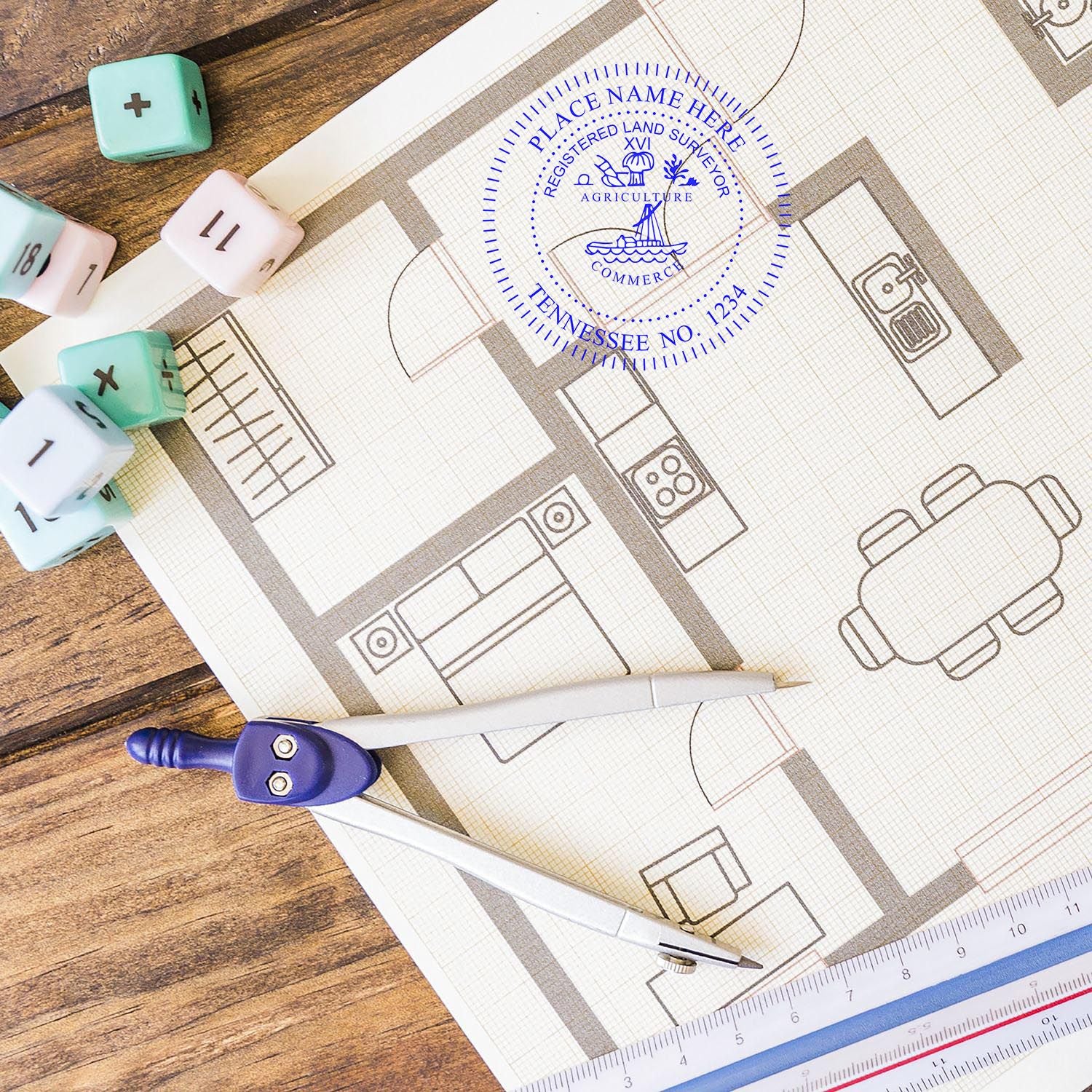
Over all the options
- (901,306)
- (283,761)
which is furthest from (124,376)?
(901,306)

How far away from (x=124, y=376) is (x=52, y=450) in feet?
0.18

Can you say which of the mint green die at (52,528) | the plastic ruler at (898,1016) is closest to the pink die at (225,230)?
the mint green die at (52,528)

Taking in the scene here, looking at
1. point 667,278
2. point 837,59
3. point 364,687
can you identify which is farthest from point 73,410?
point 837,59

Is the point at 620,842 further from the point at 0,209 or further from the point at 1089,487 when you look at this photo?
the point at 0,209

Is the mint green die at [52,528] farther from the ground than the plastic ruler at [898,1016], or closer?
farther from the ground

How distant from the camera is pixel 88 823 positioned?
0.61m

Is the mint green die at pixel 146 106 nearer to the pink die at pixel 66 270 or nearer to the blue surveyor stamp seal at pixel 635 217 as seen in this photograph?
the pink die at pixel 66 270

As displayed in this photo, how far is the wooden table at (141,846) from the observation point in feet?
1.94

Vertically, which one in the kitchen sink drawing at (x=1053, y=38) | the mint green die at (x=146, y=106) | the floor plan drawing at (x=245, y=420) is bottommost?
the kitchen sink drawing at (x=1053, y=38)

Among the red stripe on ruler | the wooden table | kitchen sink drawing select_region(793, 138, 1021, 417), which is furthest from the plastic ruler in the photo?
kitchen sink drawing select_region(793, 138, 1021, 417)

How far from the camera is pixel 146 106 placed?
56cm

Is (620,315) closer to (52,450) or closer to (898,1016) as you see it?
(52,450)

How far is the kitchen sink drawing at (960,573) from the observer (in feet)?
1.91

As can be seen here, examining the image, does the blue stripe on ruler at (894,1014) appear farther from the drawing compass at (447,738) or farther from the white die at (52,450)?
the white die at (52,450)
